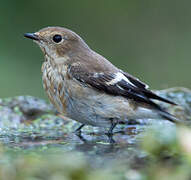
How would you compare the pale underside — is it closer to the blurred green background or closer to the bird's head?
the bird's head

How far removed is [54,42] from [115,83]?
96cm

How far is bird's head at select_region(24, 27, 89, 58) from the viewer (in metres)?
6.07

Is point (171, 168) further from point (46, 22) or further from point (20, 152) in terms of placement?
point (46, 22)

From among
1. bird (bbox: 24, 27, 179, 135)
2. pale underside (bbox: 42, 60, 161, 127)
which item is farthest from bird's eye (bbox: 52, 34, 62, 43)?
pale underside (bbox: 42, 60, 161, 127)

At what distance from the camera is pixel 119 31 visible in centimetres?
1535

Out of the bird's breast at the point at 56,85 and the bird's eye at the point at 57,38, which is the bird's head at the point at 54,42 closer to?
the bird's eye at the point at 57,38

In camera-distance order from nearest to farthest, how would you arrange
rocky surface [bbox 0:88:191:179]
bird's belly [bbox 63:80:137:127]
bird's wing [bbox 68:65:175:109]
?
rocky surface [bbox 0:88:191:179]
bird's belly [bbox 63:80:137:127]
bird's wing [bbox 68:65:175:109]

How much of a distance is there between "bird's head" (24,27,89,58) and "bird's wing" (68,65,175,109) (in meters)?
0.36

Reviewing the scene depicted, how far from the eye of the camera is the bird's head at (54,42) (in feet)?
19.9

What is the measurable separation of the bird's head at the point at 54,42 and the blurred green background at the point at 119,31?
6.41m

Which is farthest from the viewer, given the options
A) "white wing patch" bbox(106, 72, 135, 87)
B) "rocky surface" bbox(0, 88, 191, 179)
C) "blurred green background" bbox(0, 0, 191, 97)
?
"blurred green background" bbox(0, 0, 191, 97)

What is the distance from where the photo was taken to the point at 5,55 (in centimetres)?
1313

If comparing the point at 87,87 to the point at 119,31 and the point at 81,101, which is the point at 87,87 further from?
the point at 119,31

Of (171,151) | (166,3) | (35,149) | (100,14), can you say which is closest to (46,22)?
(100,14)
